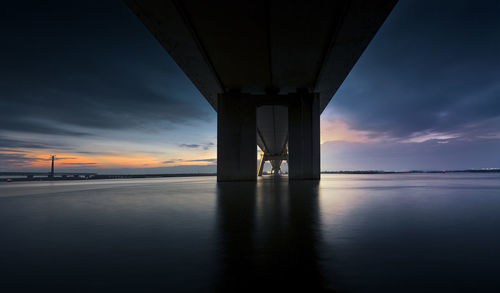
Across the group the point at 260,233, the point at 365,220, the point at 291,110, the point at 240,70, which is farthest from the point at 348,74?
the point at 260,233

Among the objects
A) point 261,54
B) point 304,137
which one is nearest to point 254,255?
point 261,54

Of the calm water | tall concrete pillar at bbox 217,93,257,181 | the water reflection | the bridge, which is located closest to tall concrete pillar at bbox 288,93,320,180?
the bridge

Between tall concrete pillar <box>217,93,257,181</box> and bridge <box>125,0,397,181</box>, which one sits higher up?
bridge <box>125,0,397,181</box>

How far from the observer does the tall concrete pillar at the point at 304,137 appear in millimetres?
22641

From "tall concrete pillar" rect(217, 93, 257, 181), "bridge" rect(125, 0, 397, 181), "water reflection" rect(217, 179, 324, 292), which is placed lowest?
"water reflection" rect(217, 179, 324, 292)

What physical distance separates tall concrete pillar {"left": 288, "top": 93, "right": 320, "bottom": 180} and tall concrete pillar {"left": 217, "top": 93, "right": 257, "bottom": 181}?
3.36 meters

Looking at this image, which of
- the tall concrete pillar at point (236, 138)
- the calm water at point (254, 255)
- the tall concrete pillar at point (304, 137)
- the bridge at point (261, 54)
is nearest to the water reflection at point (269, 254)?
the calm water at point (254, 255)

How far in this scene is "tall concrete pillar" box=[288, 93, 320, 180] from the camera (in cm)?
2264

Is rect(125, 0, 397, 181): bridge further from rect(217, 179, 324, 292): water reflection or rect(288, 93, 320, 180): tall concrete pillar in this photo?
rect(217, 179, 324, 292): water reflection

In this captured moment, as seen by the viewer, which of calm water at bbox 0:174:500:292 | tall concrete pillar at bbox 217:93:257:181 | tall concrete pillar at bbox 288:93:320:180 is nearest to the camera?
calm water at bbox 0:174:500:292

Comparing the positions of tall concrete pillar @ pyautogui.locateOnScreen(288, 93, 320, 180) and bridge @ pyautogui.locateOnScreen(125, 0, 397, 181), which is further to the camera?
tall concrete pillar @ pyautogui.locateOnScreen(288, 93, 320, 180)

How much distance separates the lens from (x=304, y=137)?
2302 cm

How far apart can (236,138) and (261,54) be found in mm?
8225

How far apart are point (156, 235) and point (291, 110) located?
836 inches
